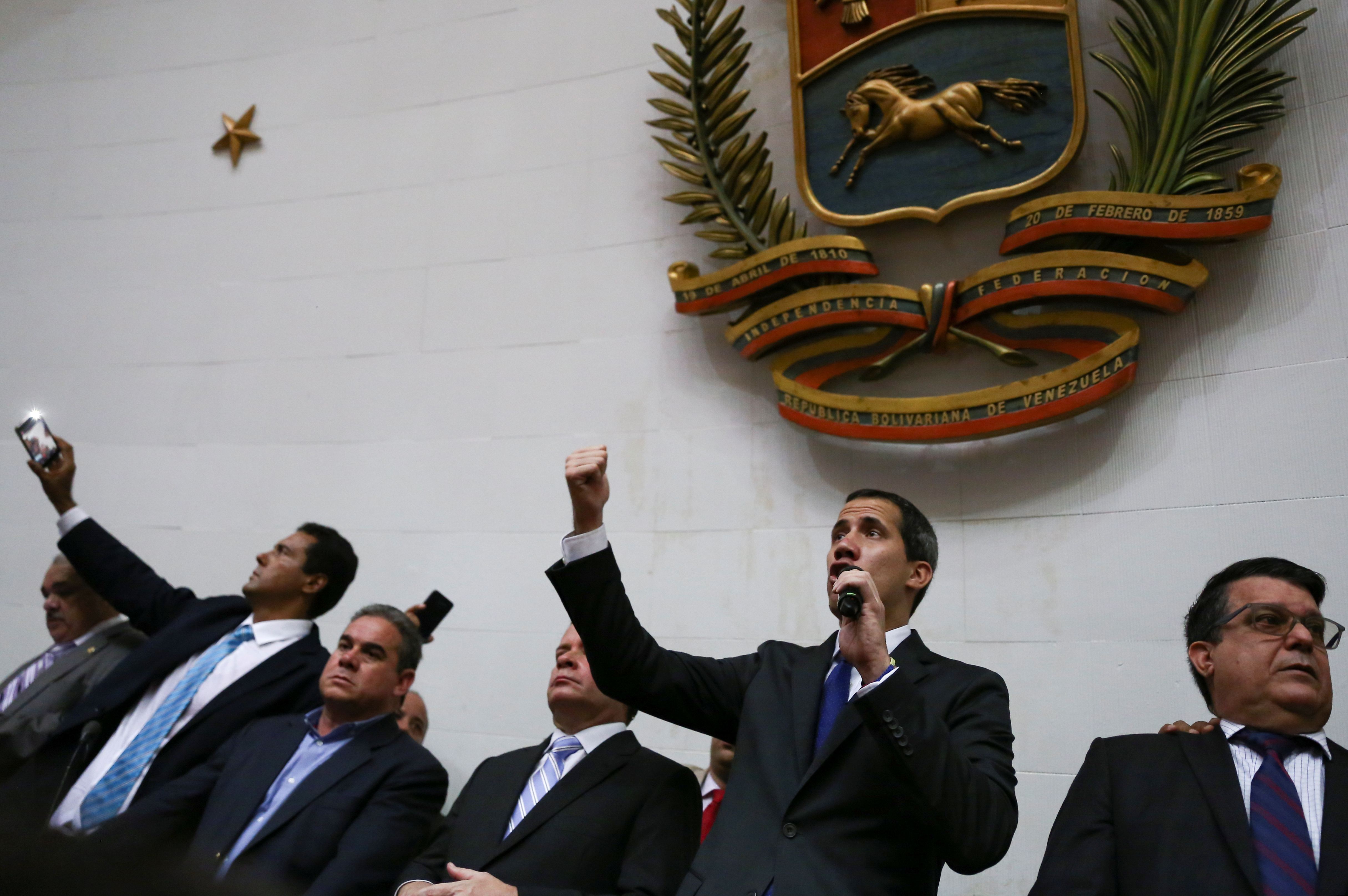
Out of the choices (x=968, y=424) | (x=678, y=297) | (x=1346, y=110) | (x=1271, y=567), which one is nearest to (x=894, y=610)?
(x=1271, y=567)

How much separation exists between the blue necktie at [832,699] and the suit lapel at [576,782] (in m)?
0.58

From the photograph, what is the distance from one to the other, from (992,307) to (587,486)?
169 centimetres

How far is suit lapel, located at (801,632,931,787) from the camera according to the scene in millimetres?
1725

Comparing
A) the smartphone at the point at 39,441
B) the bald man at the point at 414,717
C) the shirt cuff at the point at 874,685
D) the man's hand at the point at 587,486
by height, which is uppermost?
the smartphone at the point at 39,441

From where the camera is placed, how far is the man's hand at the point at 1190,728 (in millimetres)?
1938

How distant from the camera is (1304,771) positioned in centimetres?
181

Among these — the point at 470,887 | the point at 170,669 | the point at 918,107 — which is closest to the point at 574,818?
the point at 470,887

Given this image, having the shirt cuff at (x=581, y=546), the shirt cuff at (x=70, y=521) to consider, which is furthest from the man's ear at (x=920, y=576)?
the shirt cuff at (x=70, y=521)

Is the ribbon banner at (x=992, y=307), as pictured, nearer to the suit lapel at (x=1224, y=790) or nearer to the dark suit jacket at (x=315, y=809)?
the suit lapel at (x=1224, y=790)

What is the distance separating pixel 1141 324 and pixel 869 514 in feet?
4.43

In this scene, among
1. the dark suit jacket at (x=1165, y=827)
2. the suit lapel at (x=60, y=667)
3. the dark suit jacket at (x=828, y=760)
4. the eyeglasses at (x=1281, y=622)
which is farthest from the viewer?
the suit lapel at (x=60, y=667)

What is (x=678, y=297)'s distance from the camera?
3.52 metres

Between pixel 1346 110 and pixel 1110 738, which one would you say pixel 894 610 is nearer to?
pixel 1110 738

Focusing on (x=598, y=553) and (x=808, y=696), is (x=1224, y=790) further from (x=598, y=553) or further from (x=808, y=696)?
(x=598, y=553)
